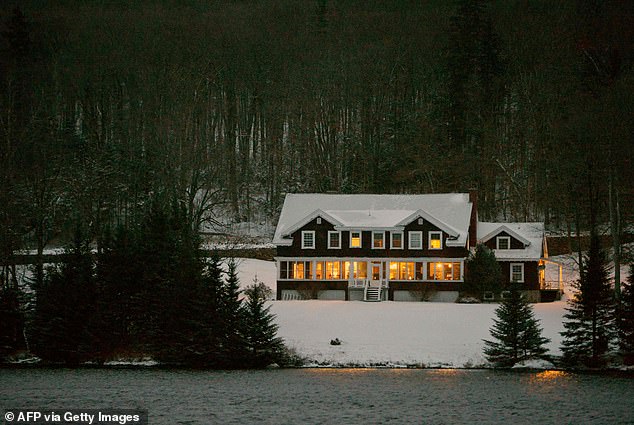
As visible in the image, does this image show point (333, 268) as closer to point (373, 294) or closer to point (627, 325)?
point (373, 294)

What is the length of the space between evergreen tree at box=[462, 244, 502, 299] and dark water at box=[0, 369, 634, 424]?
57.1 ft

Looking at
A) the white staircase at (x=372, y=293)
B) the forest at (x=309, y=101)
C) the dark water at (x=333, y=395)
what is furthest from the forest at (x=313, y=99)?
the dark water at (x=333, y=395)

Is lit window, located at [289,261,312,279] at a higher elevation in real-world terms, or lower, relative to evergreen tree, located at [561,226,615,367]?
higher

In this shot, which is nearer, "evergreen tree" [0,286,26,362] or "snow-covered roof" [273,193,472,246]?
"evergreen tree" [0,286,26,362]

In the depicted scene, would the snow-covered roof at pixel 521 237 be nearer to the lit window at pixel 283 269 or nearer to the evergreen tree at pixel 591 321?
the lit window at pixel 283 269

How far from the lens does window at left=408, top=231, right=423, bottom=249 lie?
65.4 metres

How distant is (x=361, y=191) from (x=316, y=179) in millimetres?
5195

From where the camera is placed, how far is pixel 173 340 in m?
49.3

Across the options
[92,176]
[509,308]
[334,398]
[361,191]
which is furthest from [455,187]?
[334,398]

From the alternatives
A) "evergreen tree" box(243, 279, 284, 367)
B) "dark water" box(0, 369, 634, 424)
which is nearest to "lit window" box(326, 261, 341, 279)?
"evergreen tree" box(243, 279, 284, 367)

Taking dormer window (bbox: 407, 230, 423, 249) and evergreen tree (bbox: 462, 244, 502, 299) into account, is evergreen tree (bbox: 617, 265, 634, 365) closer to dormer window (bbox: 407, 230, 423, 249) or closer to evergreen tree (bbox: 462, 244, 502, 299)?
evergreen tree (bbox: 462, 244, 502, 299)

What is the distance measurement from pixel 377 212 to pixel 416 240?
13.4ft

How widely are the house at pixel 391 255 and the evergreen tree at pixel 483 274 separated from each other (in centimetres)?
102

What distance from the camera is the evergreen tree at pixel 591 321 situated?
154ft
